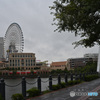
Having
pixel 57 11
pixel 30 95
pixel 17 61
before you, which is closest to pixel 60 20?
pixel 57 11

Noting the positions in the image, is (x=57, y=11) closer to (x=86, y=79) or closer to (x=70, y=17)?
(x=70, y=17)

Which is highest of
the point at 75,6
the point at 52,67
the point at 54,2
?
the point at 54,2

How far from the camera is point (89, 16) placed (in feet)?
34.8

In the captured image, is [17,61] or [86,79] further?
[17,61]

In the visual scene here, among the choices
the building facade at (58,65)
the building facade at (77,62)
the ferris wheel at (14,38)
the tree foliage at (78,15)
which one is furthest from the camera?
the building facade at (77,62)

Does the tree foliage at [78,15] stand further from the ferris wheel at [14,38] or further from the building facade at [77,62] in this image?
the building facade at [77,62]

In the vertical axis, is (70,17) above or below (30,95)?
above

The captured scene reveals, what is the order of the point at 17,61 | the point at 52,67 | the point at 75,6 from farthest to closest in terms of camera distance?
1. the point at 52,67
2. the point at 17,61
3. the point at 75,6

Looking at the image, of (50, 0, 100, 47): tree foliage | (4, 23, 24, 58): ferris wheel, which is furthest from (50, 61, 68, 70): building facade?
(50, 0, 100, 47): tree foliage

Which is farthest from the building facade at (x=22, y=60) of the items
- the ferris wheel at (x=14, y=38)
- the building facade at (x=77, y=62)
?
the building facade at (x=77, y=62)

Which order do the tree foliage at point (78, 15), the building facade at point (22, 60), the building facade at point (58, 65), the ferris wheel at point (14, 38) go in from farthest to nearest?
the building facade at point (58, 65), the building facade at point (22, 60), the ferris wheel at point (14, 38), the tree foliage at point (78, 15)

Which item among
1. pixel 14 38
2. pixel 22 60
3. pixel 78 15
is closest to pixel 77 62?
pixel 22 60

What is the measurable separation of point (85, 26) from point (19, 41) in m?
129

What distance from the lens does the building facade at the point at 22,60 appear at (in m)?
159
